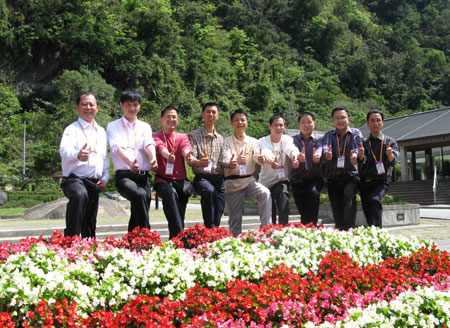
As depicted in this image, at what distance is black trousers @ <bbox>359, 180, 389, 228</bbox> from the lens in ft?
21.2

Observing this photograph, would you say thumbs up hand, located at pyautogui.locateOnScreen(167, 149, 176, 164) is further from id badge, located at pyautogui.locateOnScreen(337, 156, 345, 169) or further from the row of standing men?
id badge, located at pyautogui.locateOnScreen(337, 156, 345, 169)

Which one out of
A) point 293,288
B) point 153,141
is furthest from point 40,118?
point 293,288

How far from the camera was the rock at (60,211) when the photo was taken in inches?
488

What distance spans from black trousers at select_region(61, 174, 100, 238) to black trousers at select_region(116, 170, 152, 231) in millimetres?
304

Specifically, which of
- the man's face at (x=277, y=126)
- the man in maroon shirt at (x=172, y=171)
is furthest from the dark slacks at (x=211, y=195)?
the man's face at (x=277, y=126)

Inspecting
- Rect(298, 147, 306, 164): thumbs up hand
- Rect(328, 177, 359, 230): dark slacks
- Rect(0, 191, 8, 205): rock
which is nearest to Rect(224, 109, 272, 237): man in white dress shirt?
Rect(298, 147, 306, 164): thumbs up hand

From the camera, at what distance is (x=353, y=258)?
14.1 ft

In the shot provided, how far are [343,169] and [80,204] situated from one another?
3630 millimetres

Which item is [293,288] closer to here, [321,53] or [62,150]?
[62,150]

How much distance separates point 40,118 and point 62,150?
36.1 metres

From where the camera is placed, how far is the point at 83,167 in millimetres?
5266

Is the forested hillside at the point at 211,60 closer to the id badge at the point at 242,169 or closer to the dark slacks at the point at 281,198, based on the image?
the dark slacks at the point at 281,198

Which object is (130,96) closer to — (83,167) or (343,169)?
(83,167)

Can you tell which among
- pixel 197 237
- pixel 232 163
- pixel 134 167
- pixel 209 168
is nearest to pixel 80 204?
pixel 134 167
